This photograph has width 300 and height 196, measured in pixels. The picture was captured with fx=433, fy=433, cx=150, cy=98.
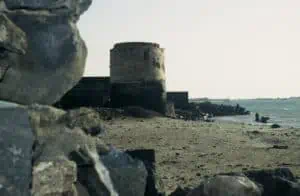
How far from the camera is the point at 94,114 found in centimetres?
379

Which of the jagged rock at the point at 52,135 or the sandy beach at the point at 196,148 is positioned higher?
the jagged rock at the point at 52,135

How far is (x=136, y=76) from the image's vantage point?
22.6 meters

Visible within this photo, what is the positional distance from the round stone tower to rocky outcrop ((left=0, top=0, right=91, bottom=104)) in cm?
1864

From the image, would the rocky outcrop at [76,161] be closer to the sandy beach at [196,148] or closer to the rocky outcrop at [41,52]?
the rocky outcrop at [41,52]

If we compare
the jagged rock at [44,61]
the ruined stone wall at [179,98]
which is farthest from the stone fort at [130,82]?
the jagged rock at [44,61]

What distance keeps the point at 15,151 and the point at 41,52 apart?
998 mm

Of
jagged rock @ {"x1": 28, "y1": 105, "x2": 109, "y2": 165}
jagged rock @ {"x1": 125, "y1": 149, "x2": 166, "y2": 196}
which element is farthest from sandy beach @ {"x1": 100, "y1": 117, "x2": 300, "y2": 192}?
jagged rock @ {"x1": 28, "y1": 105, "x2": 109, "y2": 165}

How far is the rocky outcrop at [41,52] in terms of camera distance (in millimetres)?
3174

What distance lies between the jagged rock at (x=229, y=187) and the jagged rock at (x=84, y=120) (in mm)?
1223

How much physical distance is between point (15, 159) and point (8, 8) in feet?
4.18

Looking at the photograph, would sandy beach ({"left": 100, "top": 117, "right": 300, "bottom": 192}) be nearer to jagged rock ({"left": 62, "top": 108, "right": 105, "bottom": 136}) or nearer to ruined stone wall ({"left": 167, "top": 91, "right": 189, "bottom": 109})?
jagged rock ({"left": 62, "top": 108, "right": 105, "bottom": 136})

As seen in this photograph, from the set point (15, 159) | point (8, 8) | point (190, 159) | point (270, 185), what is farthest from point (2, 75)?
point (190, 159)

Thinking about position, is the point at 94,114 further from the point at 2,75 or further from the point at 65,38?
the point at 2,75

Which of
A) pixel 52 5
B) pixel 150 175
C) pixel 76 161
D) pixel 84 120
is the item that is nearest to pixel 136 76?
pixel 150 175
